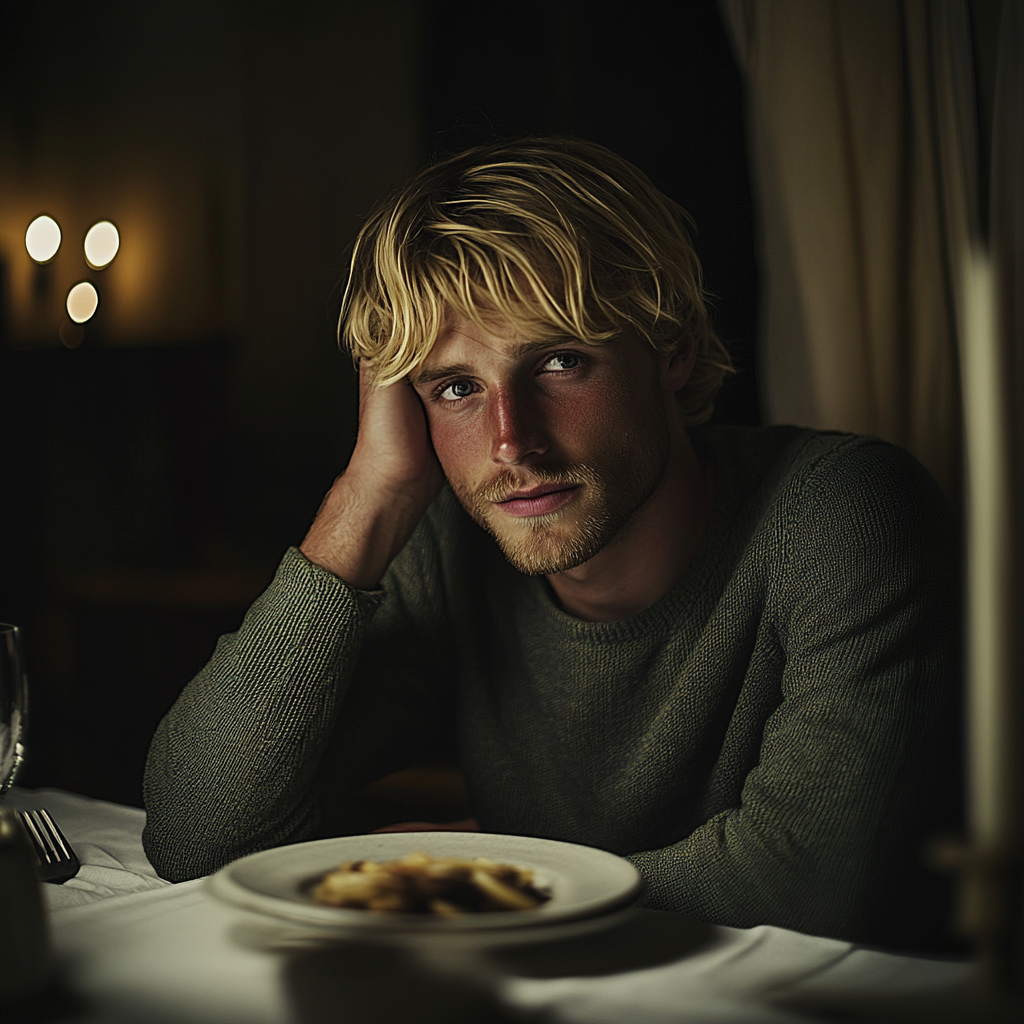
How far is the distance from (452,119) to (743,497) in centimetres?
136

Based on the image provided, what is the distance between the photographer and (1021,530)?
38 cm

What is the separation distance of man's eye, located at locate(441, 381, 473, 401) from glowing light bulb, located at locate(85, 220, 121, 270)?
166cm

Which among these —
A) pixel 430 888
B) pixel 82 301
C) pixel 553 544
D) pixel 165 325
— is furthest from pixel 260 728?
pixel 82 301

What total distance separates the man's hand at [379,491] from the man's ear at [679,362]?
12.5 inches

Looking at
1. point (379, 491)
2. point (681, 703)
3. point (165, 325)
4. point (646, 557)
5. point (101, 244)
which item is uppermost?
point (101, 244)

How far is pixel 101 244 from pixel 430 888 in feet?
7.53

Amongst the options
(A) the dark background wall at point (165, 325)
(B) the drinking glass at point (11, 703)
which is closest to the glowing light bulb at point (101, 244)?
(A) the dark background wall at point (165, 325)

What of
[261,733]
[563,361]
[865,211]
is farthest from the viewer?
[865,211]

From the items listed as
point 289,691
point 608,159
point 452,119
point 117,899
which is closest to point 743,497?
point 608,159

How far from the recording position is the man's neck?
1.23m

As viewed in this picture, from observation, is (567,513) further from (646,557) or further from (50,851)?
(50,851)

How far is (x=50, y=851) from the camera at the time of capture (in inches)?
33.4

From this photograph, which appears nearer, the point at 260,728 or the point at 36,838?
the point at 36,838

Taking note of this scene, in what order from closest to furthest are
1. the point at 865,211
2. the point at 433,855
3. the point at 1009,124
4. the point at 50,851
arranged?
the point at 433,855 → the point at 50,851 → the point at 1009,124 → the point at 865,211
